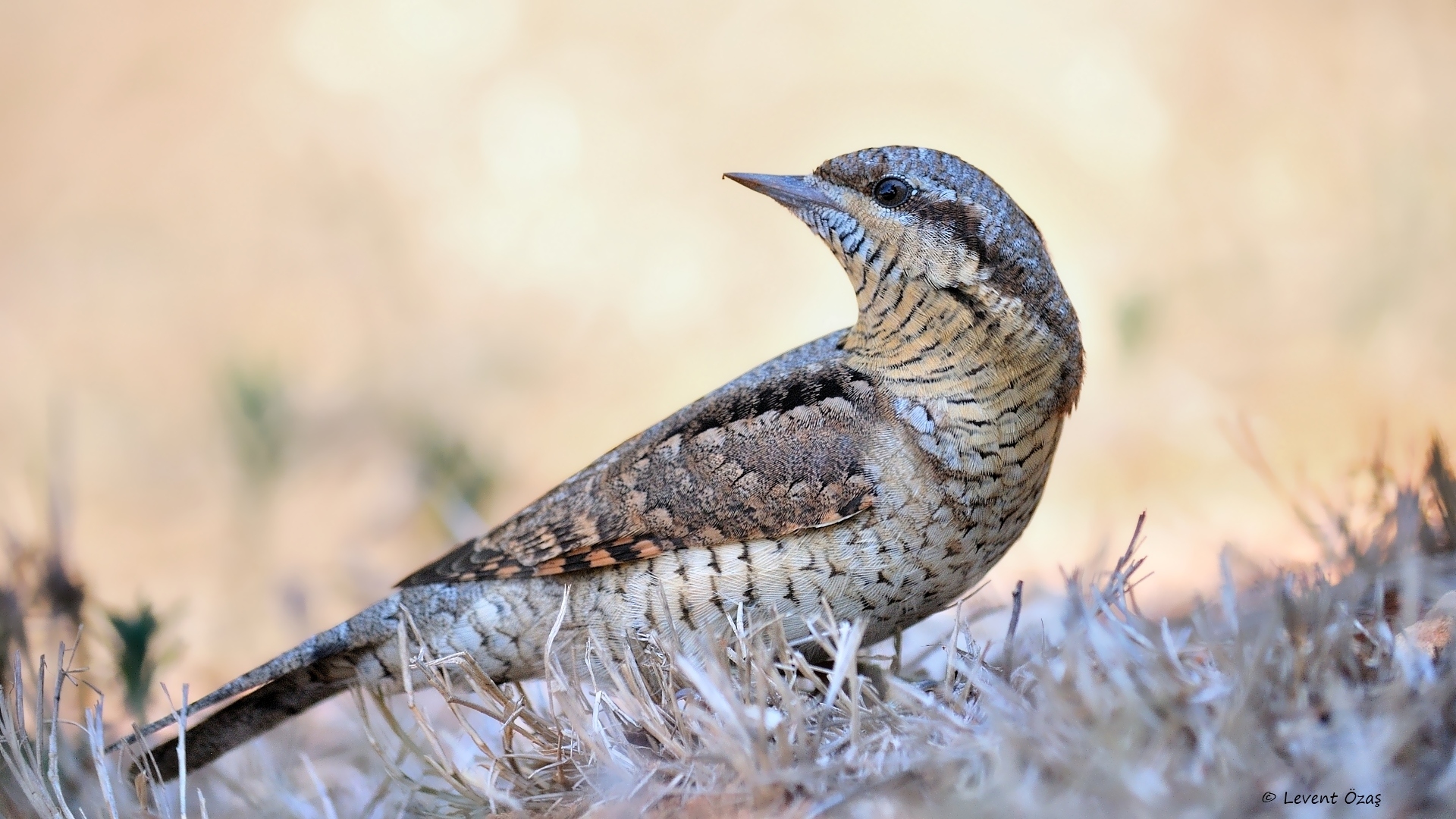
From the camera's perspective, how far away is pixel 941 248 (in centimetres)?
251

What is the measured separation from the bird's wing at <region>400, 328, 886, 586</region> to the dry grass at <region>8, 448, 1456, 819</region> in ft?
0.86

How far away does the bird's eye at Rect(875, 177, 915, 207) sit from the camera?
257 centimetres

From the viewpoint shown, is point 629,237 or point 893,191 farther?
point 629,237

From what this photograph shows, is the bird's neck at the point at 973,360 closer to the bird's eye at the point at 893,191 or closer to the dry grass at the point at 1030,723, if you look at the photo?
the bird's eye at the point at 893,191

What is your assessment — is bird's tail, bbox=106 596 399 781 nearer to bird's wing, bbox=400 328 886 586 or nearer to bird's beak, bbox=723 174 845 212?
bird's wing, bbox=400 328 886 586

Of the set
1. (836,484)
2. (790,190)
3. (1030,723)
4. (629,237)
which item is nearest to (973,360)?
(836,484)

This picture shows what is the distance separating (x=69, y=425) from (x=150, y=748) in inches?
153

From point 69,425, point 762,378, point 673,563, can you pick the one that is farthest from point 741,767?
point 69,425

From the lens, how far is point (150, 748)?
253 centimetres

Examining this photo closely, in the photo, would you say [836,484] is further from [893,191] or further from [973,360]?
[893,191]

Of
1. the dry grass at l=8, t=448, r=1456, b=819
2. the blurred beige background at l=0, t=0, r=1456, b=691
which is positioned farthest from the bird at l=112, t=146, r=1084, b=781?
the blurred beige background at l=0, t=0, r=1456, b=691

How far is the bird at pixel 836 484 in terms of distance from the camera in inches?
96.4

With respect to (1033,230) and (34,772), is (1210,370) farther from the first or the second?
(34,772)

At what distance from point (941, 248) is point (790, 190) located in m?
0.42
